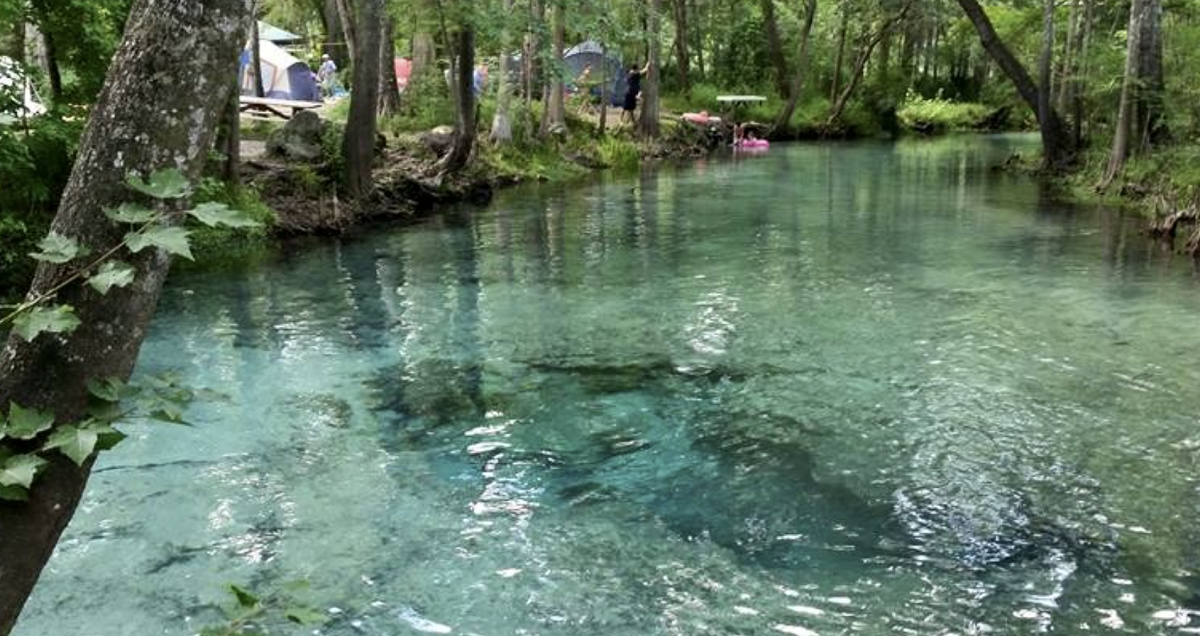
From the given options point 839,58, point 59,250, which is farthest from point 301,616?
point 839,58

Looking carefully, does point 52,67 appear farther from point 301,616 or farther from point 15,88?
point 301,616

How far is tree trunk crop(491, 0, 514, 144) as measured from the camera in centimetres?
2086

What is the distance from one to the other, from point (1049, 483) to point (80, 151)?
560 cm

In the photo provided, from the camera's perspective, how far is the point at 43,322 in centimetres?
192

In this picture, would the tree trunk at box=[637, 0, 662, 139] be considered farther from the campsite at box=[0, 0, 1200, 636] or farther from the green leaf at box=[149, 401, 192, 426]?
the green leaf at box=[149, 401, 192, 426]

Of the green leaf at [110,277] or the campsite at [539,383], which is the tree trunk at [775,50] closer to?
the campsite at [539,383]

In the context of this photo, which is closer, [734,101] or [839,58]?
[734,101]

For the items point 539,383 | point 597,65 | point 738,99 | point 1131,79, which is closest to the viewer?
point 539,383

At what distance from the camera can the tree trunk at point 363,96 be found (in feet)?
53.5

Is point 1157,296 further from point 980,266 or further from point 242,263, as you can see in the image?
→ point 242,263

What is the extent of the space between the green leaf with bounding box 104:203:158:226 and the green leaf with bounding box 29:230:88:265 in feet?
0.29

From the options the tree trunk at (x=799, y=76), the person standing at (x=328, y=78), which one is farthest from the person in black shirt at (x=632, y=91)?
the person standing at (x=328, y=78)

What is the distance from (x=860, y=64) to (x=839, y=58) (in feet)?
7.16

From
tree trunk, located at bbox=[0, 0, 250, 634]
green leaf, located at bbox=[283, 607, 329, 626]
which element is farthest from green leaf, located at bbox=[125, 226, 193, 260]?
green leaf, located at bbox=[283, 607, 329, 626]
